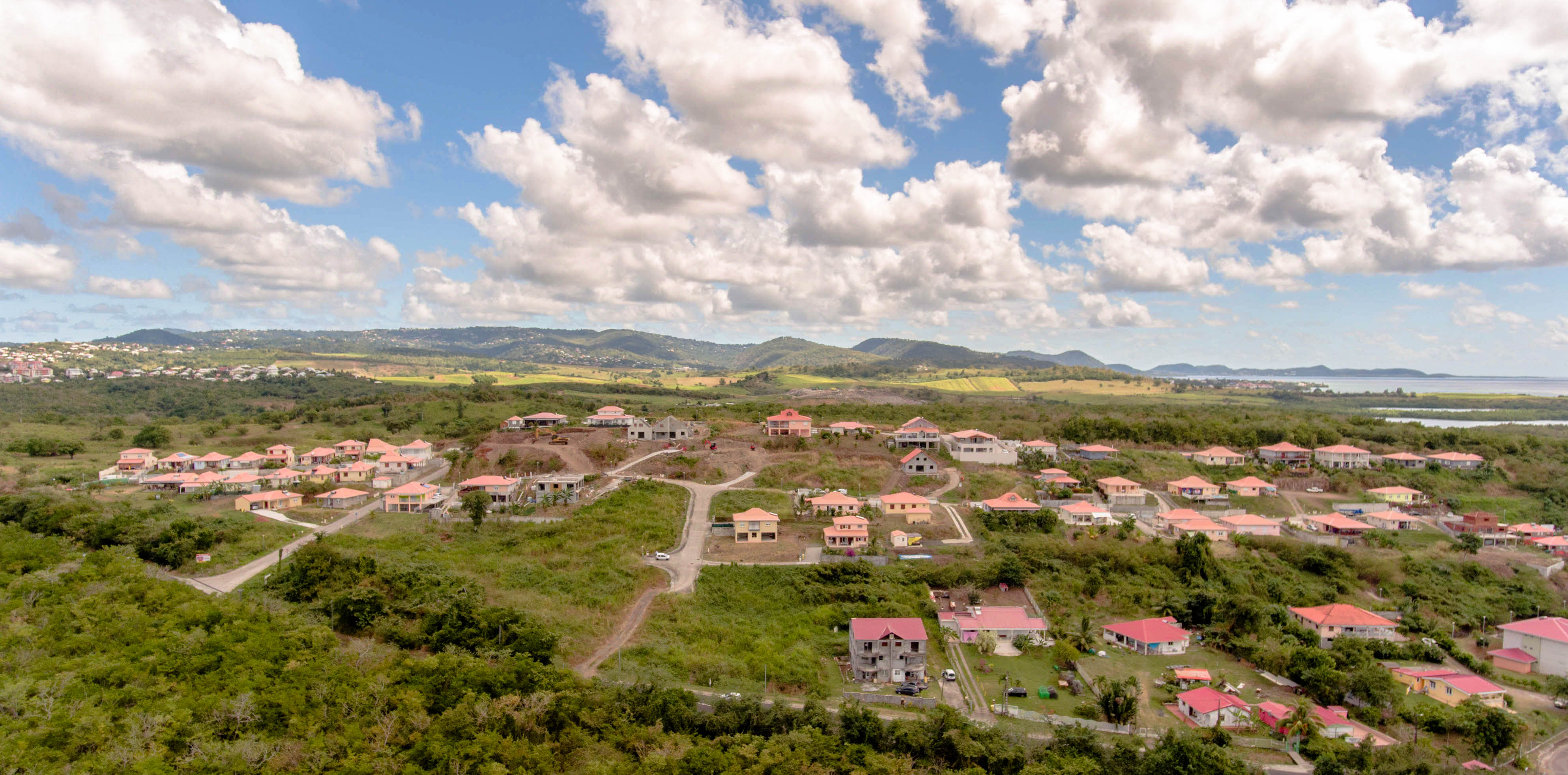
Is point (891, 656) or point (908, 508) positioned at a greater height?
point (908, 508)

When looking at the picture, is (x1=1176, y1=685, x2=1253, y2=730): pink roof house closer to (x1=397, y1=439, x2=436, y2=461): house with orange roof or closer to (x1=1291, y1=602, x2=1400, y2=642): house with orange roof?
(x1=1291, y1=602, x2=1400, y2=642): house with orange roof

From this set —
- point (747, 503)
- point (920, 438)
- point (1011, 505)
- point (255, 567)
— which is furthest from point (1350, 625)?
point (255, 567)

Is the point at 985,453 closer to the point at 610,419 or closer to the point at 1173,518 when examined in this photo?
the point at 1173,518

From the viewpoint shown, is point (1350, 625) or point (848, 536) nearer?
point (1350, 625)

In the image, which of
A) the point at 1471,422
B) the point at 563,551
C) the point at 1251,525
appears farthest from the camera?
the point at 1471,422

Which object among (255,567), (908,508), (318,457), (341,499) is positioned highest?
(908,508)

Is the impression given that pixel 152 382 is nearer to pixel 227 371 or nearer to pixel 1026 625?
pixel 227 371

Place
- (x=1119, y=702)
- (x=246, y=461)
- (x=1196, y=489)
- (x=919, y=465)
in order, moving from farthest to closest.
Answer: (x=246, y=461) < (x=919, y=465) < (x=1196, y=489) < (x=1119, y=702)
